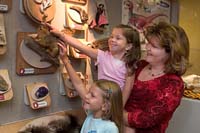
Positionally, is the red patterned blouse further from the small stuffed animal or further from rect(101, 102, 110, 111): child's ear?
the small stuffed animal

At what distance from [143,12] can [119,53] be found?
2.50ft

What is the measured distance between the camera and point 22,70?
1608mm

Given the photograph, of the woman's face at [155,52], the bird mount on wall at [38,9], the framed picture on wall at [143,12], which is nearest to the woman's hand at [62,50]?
the bird mount on wall at [38,9]

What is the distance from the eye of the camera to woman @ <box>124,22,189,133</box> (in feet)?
4.82

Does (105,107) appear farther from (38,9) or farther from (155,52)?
(38,9)

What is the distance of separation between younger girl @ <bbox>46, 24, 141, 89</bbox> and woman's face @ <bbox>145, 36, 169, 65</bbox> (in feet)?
0.62

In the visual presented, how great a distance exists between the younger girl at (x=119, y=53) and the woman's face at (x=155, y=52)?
188 mm

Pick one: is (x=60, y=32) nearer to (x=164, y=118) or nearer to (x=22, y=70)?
(x=22, y=70)

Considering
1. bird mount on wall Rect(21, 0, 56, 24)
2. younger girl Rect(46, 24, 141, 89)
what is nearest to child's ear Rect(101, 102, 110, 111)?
younger girl Rect(46, 24, 141, 89)

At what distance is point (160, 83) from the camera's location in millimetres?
1509

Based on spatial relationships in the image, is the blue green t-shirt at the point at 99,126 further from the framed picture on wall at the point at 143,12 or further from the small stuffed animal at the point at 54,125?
the framed picture on wall at the point at 143,12

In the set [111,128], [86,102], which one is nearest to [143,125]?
[111,128]

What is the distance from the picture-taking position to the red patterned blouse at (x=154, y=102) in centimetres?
146

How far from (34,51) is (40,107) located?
31 cm
